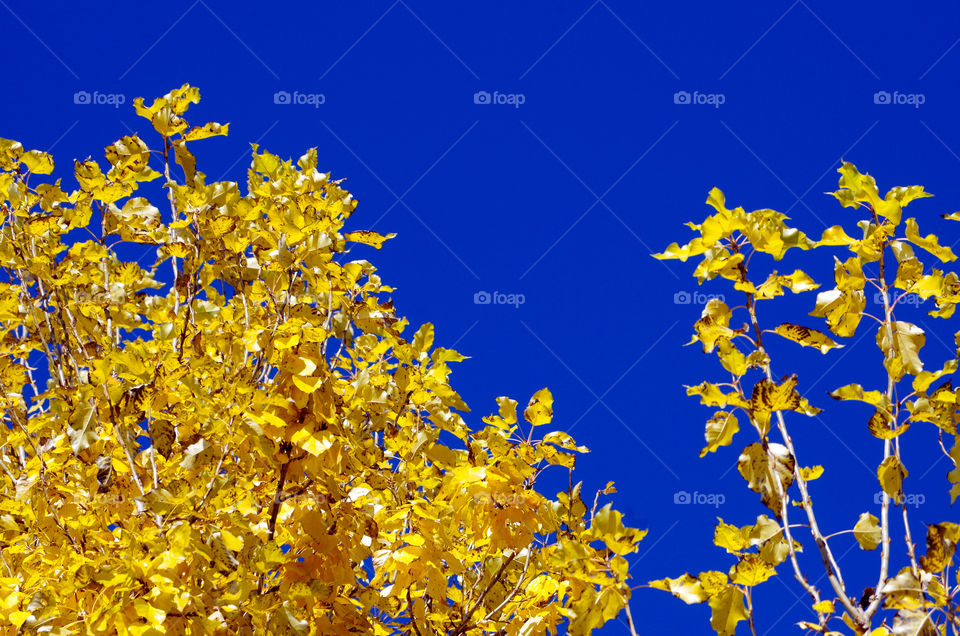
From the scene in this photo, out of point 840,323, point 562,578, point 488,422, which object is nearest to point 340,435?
point 488,422

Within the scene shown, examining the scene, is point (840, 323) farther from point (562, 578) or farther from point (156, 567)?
point (156, 567)

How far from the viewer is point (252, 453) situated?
181 centimetres

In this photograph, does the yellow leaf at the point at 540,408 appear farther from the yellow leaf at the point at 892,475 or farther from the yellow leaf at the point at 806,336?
the yellow leaf at the point at 892,475

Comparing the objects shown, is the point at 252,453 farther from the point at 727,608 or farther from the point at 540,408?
the point at 727,608

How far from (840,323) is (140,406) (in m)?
1.38

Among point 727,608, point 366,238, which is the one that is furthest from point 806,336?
point 366,238

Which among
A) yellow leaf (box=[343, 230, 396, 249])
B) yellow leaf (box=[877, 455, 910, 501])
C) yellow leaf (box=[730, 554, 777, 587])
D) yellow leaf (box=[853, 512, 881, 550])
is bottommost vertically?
yellow leaf (box=[730, 554, 777, 587])

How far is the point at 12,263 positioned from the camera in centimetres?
207

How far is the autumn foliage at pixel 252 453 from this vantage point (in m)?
1.55

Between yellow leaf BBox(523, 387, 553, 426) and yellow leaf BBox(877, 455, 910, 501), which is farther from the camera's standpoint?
yellow leaf BBox(523, 387, 553, 426)

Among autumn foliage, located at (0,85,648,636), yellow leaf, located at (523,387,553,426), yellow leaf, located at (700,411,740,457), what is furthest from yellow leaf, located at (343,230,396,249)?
yellow leaf, located at (700,411,740,457)

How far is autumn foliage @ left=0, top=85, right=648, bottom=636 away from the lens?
1550mm

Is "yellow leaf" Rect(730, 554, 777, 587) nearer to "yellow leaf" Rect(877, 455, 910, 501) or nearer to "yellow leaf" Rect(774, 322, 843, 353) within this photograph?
"yellow leaf" Rect(877, 455, 910, 501)

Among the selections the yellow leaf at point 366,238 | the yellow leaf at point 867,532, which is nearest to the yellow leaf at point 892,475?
the yellow leaf at point 867,532
